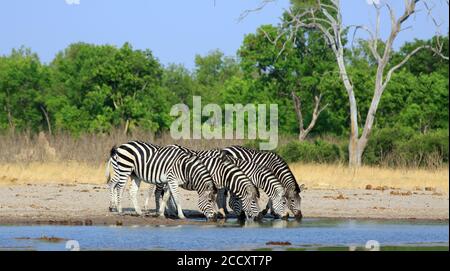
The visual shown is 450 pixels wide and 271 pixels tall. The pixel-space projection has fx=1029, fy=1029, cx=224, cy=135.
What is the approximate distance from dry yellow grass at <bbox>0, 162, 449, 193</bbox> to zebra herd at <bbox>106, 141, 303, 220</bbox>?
4673mm

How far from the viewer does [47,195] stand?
18.6 m

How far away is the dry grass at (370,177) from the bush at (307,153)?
10.2 feet

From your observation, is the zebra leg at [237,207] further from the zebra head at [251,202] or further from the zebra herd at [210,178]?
the zebra head at [251,202]

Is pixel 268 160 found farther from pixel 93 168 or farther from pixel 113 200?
pixel 93 168

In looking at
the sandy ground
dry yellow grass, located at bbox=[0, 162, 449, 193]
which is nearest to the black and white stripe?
the sandy ground

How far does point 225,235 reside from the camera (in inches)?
542

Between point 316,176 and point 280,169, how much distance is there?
6082mm

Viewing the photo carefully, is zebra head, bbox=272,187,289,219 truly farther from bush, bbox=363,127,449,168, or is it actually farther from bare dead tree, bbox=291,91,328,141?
bare dead tree, bbox=291,91,328,141

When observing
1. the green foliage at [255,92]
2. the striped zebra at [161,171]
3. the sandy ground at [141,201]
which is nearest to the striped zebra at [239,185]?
the striped zebra at [161,171]

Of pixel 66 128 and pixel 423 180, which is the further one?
pixel 66 128
